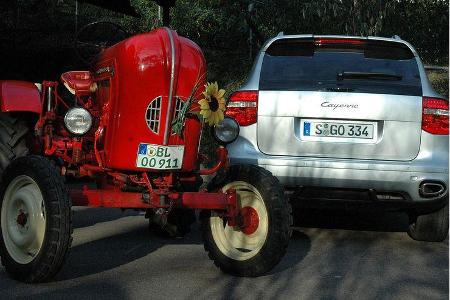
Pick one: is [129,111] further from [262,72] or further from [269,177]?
[262,72]

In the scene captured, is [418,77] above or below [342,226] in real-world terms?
above

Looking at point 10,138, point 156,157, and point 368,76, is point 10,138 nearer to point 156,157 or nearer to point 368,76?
point 156,157

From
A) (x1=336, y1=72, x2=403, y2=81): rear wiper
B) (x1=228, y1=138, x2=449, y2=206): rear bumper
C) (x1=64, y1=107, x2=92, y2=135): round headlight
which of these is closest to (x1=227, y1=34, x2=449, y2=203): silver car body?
(x1=228, y1=138, x2=449, y2=206): rear bumper

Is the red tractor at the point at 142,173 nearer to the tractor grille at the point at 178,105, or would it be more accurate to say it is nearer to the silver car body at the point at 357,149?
the tractor grille at the point at 178,105

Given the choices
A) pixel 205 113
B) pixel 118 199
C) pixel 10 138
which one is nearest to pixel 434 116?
pixel 205 113

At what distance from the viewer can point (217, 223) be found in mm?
5914

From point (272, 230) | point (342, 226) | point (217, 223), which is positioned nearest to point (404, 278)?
point (272, 230)

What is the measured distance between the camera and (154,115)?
17.8 ft

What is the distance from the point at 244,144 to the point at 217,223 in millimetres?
961

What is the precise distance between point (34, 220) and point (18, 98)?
158 cm

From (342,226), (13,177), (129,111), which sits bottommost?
(342,226)

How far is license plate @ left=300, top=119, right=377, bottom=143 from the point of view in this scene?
6531 millimetres

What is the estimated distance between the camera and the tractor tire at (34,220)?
5.01m

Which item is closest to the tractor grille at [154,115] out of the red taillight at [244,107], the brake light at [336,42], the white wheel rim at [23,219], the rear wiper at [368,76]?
the white wheel rim at [23,219]
